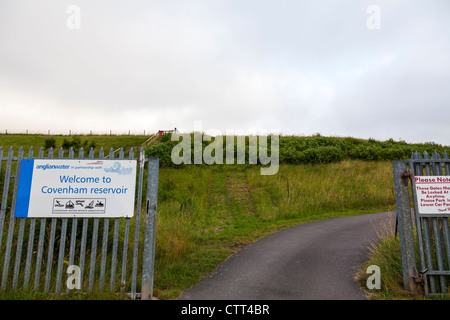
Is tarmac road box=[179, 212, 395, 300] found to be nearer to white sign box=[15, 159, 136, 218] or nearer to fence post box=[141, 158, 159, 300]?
fence post box=[141, 158, 159, 300]

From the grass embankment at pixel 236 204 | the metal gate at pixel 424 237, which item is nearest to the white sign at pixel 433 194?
the metal gate at pixel 424 237

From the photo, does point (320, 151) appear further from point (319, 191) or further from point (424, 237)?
point (424, 237)

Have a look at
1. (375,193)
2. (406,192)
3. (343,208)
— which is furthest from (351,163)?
(406,192)

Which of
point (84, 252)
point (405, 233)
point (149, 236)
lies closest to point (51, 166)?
point (84, 252)

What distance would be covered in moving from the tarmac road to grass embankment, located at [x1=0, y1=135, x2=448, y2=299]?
577 millimetres

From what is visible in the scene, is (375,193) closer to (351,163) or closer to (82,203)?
(351,163)

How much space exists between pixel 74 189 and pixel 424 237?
715 centimetres

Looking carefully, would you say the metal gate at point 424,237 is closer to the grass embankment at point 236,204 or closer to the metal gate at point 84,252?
the grass embankment at point 236,204

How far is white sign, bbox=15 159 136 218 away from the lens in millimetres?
5020

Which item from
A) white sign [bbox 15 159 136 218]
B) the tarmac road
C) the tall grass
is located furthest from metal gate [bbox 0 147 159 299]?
the tall grass

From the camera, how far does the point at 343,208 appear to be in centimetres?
1452

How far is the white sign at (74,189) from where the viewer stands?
198 inches

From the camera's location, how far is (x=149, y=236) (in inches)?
196
